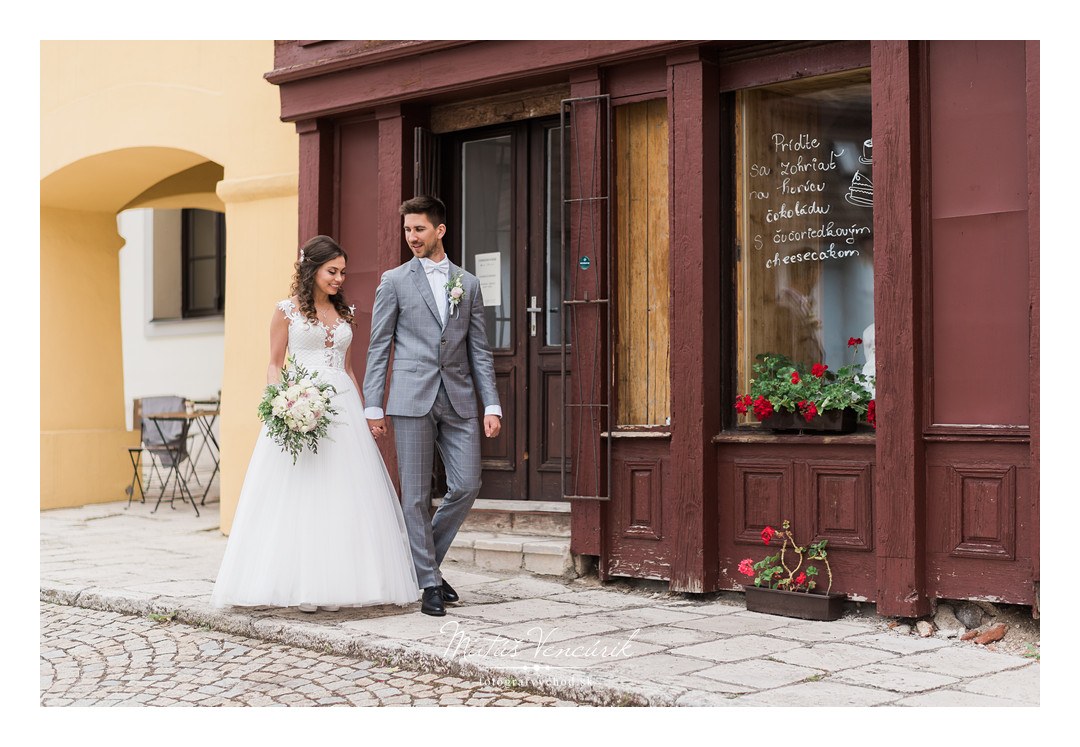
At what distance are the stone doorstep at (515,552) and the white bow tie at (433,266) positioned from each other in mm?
2013

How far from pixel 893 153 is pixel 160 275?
12.8 metres

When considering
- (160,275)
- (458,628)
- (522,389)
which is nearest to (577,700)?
(458,628)

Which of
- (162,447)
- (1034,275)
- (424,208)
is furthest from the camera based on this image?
(162,447)

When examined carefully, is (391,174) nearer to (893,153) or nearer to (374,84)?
(374,84)

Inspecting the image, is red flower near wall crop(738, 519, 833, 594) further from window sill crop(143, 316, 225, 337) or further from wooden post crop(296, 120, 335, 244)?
window sill crop(143, 316, 225, 337)

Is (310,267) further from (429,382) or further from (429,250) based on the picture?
(429,382)

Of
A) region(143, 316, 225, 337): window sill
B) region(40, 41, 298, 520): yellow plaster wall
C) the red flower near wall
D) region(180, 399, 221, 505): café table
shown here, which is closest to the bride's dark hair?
the red flower near wall

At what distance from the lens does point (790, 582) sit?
664 centimetres

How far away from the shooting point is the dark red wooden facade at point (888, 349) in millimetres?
6012

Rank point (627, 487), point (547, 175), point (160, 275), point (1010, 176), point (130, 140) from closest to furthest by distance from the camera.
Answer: point (1010, 176)
point (627, 487)
point (547, 175)
point (130, 140)
point (160, 275)

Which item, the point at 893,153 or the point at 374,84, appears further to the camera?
the point at 374,84

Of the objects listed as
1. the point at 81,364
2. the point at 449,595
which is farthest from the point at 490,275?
the point at 81,364

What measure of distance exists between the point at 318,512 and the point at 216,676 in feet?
3.95
